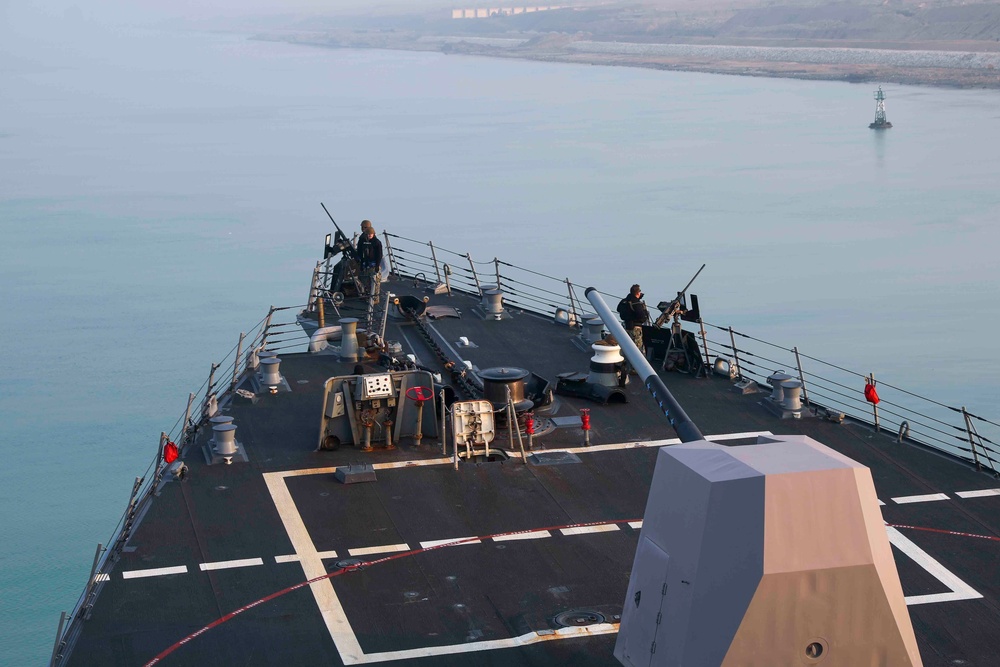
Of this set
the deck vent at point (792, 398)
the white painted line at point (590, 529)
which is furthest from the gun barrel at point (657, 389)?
the deck vent at point (792, 398)

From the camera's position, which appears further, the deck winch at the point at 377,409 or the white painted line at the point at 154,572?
the deck winch at the point at 377,409

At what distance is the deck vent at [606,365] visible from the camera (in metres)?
24.3

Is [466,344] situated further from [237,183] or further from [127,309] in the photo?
[237,183]

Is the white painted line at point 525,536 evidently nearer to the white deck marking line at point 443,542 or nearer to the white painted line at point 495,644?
the white deck marking line at point 443,542

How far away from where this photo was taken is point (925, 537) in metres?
17.6

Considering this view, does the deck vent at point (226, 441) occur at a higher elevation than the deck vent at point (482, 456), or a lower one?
higher

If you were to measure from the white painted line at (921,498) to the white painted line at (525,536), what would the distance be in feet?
17.7

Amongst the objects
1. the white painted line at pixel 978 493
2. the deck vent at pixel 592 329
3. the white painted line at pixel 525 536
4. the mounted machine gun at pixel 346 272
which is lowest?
the white painted line at pixel 978 493

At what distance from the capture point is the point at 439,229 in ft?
238

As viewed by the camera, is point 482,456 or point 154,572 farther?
point 482,456

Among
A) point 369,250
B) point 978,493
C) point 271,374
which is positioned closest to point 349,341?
point 271,374

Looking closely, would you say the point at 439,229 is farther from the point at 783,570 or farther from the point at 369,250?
the point at 783,570


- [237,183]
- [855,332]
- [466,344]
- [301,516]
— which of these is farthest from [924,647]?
[237,183]

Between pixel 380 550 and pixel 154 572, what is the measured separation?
120 inches
